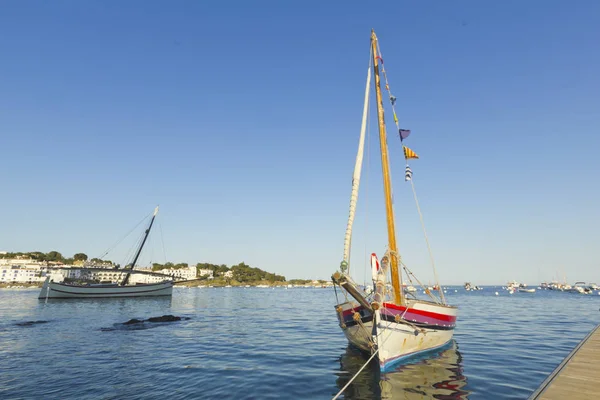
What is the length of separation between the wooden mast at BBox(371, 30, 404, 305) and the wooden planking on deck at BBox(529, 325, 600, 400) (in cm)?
683

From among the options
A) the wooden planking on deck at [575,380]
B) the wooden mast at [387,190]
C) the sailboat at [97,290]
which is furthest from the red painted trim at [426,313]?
the sailboat at [97,290]

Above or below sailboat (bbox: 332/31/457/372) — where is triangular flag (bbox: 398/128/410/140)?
above

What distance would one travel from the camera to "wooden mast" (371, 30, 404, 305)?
1697 centimetres

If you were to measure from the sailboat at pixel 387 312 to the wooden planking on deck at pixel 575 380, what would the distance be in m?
5.20

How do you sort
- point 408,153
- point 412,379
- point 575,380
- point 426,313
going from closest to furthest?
point 575,380
point 412,379
point 426,313
point 408,153

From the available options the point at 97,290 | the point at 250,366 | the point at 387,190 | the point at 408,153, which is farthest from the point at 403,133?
the point at 97,290

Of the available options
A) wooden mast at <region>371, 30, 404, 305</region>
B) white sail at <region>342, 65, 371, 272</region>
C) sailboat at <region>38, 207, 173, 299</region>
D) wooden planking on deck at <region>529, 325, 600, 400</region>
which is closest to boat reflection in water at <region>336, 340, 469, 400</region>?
wooden planking on deck at <region>529, 325, 600, 400</region>

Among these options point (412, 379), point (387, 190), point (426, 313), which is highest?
point (387, 190)

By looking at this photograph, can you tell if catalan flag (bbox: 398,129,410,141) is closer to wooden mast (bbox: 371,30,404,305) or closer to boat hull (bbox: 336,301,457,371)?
wooden mast (bbox: 371,30,404,305)

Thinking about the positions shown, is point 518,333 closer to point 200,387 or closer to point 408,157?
point 408,157

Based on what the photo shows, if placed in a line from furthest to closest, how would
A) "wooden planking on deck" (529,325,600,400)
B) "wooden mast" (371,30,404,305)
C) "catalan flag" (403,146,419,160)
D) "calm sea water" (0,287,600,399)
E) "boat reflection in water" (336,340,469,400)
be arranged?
1. "catalan flag" (403,146,419,160)
2. "wooden mast" (371,30,404,305)
3. "calm sea water" (0,287,600,399)
4. "boat reflection in water" (336,340,469,400)
5. "wooden planking on deck" (529,325,600,400)

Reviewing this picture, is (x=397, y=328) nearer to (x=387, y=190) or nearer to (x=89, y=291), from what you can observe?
(x=387, y=190)

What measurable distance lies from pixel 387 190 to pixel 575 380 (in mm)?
11422

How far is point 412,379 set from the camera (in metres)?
12.6
